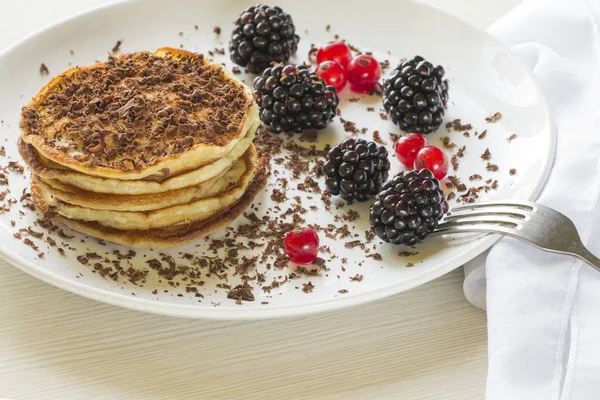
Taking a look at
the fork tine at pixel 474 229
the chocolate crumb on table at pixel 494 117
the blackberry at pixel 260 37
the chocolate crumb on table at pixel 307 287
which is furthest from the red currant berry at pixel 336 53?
the chocolate crumb on table at pixel 307 287

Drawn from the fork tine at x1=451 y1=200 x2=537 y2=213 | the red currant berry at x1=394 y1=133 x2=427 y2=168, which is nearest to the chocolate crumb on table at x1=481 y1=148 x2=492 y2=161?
the red currant berry at x1=394 y1=133 x2=427 y2=168

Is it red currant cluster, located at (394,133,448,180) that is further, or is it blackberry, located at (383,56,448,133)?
blackberry, located at (383,56,448,133)

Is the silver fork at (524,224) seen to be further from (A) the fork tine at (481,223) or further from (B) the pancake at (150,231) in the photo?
(B) the pancake at (150,231)

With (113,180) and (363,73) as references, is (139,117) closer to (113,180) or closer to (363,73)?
(113,180)

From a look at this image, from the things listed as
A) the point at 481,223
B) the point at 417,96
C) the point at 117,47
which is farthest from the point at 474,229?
the point at 117,47

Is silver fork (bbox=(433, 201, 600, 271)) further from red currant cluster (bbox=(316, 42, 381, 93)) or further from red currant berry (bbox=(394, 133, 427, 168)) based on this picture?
red currant cluster (bbox=(316, 42, 381, 93))

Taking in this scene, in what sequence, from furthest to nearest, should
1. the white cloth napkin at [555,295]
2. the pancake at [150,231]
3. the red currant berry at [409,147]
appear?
the red currant berry at [409,147] < the pancake at [150,231] < the white cloth napkin at [555,295]
